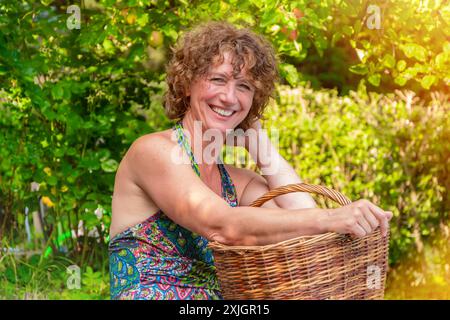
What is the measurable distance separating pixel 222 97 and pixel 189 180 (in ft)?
1.14

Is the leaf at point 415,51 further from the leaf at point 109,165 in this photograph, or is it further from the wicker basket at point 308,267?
the wicker basket at point 308,267

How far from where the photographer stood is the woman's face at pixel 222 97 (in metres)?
2.51

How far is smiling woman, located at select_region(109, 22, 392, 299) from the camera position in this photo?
2301 millimetres

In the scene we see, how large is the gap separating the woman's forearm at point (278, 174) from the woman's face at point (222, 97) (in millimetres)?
269

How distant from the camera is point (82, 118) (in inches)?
176

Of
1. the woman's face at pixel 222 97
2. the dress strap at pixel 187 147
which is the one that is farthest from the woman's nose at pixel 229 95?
the dress strap at pixel 187 147

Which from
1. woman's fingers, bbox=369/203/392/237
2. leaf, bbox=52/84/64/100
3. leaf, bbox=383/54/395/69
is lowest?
woman's fingers, bbox=369/203/392/237

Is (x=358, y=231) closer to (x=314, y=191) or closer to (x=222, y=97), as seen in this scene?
(x=314, y=191)

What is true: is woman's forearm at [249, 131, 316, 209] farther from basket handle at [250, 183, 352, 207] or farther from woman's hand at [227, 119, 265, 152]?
basket handle at [250, 183, 352, 207]

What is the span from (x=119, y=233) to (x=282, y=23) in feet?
5.60

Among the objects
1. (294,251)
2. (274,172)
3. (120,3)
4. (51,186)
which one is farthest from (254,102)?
(51,186)

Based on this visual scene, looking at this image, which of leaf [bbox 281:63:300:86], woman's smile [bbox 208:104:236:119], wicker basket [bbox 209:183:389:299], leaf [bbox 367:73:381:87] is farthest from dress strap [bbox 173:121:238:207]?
leaf [bbox 367:73:381:87]

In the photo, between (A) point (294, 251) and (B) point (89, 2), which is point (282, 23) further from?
(A) point (294, 251)

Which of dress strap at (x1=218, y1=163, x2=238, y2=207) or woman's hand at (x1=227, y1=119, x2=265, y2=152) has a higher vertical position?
woman's hand at (x1=227, y1=119, x2=265, y2=152)
